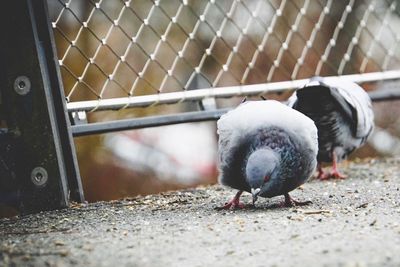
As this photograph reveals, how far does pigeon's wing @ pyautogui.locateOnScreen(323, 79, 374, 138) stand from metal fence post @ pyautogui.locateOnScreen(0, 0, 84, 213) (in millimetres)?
1979

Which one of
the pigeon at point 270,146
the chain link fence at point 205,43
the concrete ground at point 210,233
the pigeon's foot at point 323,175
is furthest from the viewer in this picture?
the chain link fence at point 205,43

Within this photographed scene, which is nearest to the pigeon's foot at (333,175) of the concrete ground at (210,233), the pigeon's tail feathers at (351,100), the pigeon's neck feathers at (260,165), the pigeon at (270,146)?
the pigeon's tail feathers at (351,100)

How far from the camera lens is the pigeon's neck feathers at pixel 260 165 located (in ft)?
10.9

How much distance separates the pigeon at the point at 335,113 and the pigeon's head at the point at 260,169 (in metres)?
1.18

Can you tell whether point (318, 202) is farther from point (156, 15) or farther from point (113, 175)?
point (156, 15)

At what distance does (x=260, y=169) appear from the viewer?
132 inches

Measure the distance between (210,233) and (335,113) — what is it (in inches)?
88.8

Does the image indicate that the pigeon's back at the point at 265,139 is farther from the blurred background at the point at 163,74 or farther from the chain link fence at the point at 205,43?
the blurred background at the point at 163,74

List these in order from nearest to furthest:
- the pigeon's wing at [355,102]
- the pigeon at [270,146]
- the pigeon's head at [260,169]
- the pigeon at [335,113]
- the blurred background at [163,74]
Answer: the pigeon's head at [260,169] < the pigeon at [270,146] < the pigeon at [335,113] < the pigeon's wing at [355,102] < the blurred background at [163,74]

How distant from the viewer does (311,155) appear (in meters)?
3.61

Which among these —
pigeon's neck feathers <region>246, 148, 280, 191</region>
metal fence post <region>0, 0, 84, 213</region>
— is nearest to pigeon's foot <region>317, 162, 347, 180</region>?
pigeon's neck feathers <region>246, 148, 280, 191</region>

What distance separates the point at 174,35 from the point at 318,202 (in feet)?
14.2

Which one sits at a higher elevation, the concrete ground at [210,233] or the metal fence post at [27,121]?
the metal fence post at [27,121]

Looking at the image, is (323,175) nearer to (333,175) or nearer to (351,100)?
(333,175)
